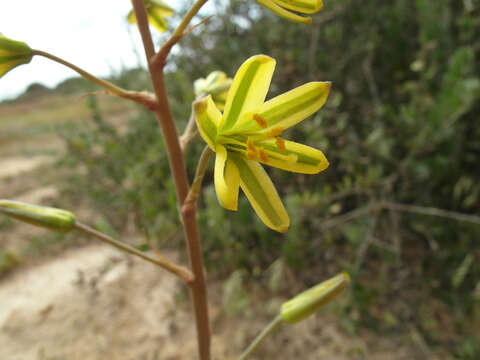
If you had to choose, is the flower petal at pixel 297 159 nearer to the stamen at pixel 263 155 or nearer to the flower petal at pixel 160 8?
the stamen at pixel 263 155

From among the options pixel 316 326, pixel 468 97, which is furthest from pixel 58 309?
pixel 468 97

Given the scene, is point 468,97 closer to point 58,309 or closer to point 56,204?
point 58,309

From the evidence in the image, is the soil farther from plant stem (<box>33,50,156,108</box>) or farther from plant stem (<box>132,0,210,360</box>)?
plant stem (<box>33,50,156,108</box>)

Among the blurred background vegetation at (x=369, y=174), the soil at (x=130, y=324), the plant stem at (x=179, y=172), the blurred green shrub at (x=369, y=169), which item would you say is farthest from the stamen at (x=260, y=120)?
the soil at (x=130, y=324)

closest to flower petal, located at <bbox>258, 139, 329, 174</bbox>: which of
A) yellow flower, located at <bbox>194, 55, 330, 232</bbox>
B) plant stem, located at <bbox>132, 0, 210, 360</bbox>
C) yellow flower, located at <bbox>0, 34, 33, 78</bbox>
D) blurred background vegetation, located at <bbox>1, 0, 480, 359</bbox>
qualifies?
yellow flower, located at <bbox>194, 55, 330, 232</bbox>

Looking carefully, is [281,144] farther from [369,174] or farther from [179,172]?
[369,174]

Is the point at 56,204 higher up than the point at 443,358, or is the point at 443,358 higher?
the point at 56,204
